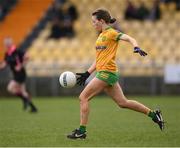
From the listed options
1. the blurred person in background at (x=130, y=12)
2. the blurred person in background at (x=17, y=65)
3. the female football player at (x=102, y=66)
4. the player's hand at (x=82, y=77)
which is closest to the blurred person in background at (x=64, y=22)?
the blurred person in background at (x=130, y=12)

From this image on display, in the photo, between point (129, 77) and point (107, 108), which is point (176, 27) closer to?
point (129, 77)

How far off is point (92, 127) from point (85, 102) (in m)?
2.52

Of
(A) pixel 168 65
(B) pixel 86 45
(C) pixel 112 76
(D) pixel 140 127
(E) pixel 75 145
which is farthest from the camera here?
(B) pixel 86 45

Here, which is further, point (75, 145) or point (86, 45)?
point (86, 45)

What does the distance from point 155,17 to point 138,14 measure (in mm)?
793

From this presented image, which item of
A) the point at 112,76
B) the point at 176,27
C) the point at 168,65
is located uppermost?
the point at 176,27

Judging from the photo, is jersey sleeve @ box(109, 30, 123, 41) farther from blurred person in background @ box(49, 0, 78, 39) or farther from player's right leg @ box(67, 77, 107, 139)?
A: blurred person in background @ box(49, 0, 78, 39)

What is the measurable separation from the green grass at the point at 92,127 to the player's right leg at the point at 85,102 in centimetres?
20

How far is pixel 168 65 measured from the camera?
27516mm

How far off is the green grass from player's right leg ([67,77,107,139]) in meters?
0.20

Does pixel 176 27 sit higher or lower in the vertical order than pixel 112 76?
higher

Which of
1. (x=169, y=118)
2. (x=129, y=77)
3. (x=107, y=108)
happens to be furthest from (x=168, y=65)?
(x=169, y=118)

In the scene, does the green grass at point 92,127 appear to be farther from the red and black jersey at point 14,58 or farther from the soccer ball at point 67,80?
the red and black jersey at point 14,58

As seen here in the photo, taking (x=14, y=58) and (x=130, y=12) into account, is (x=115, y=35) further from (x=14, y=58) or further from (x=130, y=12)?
(x=130, y=12)
